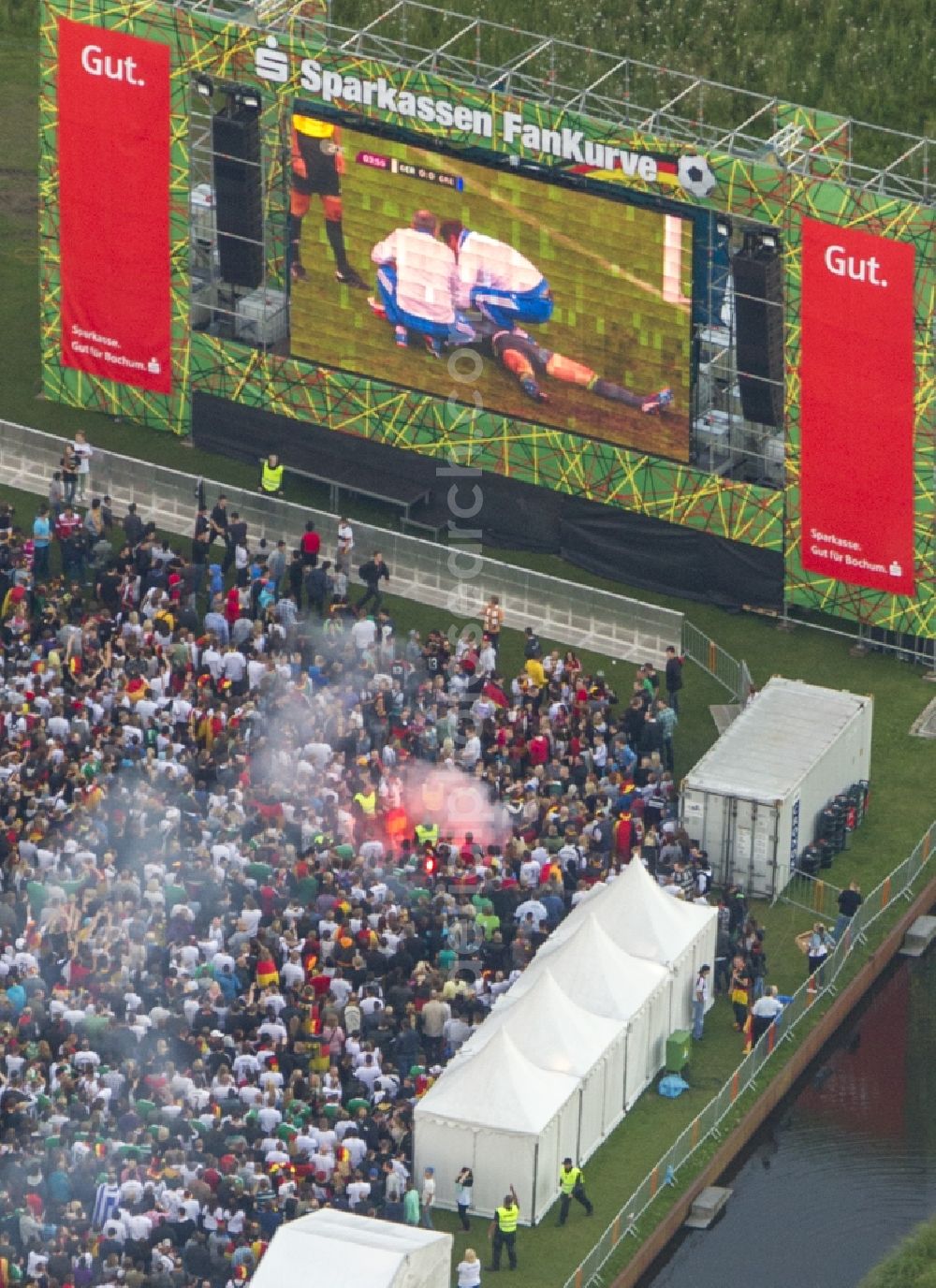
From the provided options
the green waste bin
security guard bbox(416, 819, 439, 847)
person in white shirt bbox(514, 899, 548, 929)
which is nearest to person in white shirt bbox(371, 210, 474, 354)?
security guard bbox(416, 819, 439, 847)

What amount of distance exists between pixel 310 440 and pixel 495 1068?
24.2 metres

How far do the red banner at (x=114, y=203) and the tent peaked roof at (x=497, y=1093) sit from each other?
26242 millimetres

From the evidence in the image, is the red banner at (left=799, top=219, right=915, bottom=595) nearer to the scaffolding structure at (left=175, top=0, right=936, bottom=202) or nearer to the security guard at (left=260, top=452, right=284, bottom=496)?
the scaffolding structure at (left=175, top=0, right=936, bottom=202)

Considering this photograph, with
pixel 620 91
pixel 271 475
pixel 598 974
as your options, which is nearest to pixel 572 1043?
pixel 598 974

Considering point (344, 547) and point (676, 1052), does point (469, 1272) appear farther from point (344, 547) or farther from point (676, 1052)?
point (344, 547)

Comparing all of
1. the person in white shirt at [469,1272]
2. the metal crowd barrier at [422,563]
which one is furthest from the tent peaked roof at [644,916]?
the metal crowd barrier at [422,563]

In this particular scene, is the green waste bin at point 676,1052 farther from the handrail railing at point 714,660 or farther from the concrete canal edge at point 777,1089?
the handrail railing at point 714,660

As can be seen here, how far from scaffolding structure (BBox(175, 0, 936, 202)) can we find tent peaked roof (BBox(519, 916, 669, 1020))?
16.0 metres

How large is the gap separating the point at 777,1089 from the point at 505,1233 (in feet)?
24.2

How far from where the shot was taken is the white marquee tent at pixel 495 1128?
6134 cm

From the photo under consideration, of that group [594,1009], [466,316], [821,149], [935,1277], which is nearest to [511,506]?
[466,316]

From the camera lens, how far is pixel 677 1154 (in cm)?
6372

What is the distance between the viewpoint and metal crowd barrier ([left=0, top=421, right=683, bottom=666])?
77.6 metres

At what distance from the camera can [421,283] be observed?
79500mm
